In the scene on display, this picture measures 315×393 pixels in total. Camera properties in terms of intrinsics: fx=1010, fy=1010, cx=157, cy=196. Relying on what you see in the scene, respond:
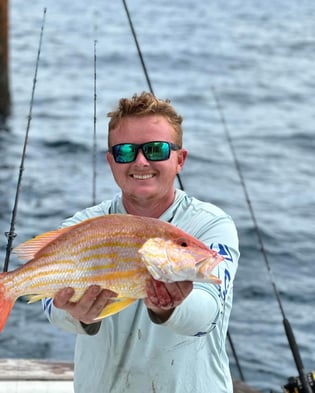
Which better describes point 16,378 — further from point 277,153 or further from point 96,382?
point 277,153

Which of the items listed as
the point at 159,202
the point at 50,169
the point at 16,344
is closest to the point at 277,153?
the point at 50,169

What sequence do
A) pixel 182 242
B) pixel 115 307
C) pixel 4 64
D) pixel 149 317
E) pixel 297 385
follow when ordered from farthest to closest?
1. pixel 4 64
2. pixel 297 385
3. pixel 149 317
4. pixel 115 307
5. pixel 182 242

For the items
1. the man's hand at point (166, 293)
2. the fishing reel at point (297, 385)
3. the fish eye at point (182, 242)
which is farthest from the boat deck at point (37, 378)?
the fish eye at point (182, 242)

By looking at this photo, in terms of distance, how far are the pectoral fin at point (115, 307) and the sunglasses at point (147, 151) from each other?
53 cm

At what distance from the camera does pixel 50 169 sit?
46.9ft

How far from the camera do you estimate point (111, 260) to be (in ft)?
9.45

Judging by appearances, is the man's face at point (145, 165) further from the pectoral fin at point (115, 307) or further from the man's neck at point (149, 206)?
the pectoral fin at point (115, 307)

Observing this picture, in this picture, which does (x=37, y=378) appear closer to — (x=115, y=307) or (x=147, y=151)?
(x=147, y=151)

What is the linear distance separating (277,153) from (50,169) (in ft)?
11.6

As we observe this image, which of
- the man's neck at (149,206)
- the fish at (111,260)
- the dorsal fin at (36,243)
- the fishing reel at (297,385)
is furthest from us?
the fishing reel at (297,385)

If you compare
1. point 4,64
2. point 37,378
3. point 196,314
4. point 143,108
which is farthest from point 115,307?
point 4,64

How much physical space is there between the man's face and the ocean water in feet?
6.44

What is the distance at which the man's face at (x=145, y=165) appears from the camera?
10.6 feet

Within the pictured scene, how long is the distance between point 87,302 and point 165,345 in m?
0.39
